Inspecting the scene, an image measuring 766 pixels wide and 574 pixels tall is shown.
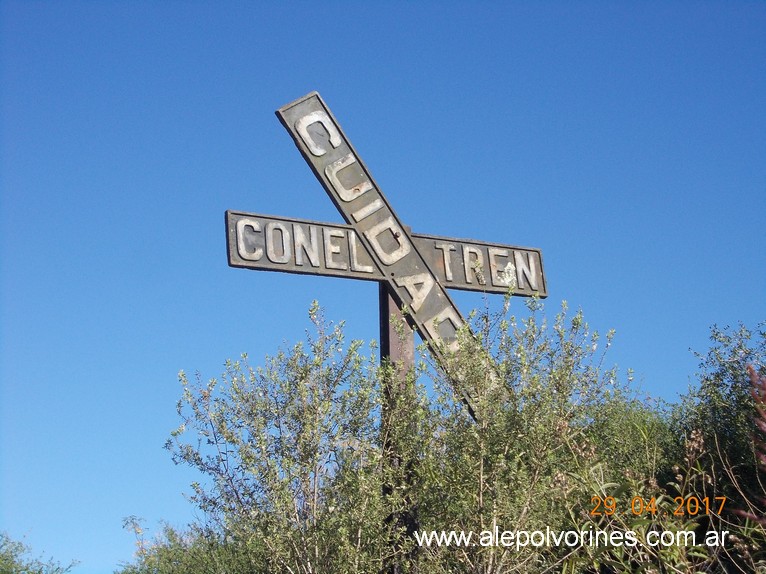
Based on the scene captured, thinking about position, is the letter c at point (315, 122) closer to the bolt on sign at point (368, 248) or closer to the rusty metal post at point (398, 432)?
the bolt on sign at point (368, 248)

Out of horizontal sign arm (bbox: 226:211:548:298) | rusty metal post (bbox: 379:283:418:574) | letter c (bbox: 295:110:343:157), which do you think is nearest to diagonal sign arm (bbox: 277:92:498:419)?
letter c (bbox: 295:110:343:157)

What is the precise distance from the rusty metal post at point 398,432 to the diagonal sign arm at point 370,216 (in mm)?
860

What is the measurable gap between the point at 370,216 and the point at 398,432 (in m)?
4.17

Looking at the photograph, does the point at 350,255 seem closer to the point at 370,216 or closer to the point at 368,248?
the point at 368,248

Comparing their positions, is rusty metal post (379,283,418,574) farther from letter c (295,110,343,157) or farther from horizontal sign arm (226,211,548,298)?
letter c (295,110,343,157)

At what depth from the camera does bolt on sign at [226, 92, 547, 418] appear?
14195 mm

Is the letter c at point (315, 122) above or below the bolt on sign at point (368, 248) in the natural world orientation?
above

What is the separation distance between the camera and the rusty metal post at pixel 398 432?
1227 cm

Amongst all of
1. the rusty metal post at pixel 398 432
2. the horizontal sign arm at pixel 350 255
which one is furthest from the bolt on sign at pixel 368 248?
the rusty metal post at pixel 398 432

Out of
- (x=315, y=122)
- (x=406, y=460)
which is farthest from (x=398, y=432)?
(x=315, y=122)

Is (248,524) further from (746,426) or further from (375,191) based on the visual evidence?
(746,426)

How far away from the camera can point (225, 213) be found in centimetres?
1383

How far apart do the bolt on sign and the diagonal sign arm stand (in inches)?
0.7

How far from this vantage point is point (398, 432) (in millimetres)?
12719
